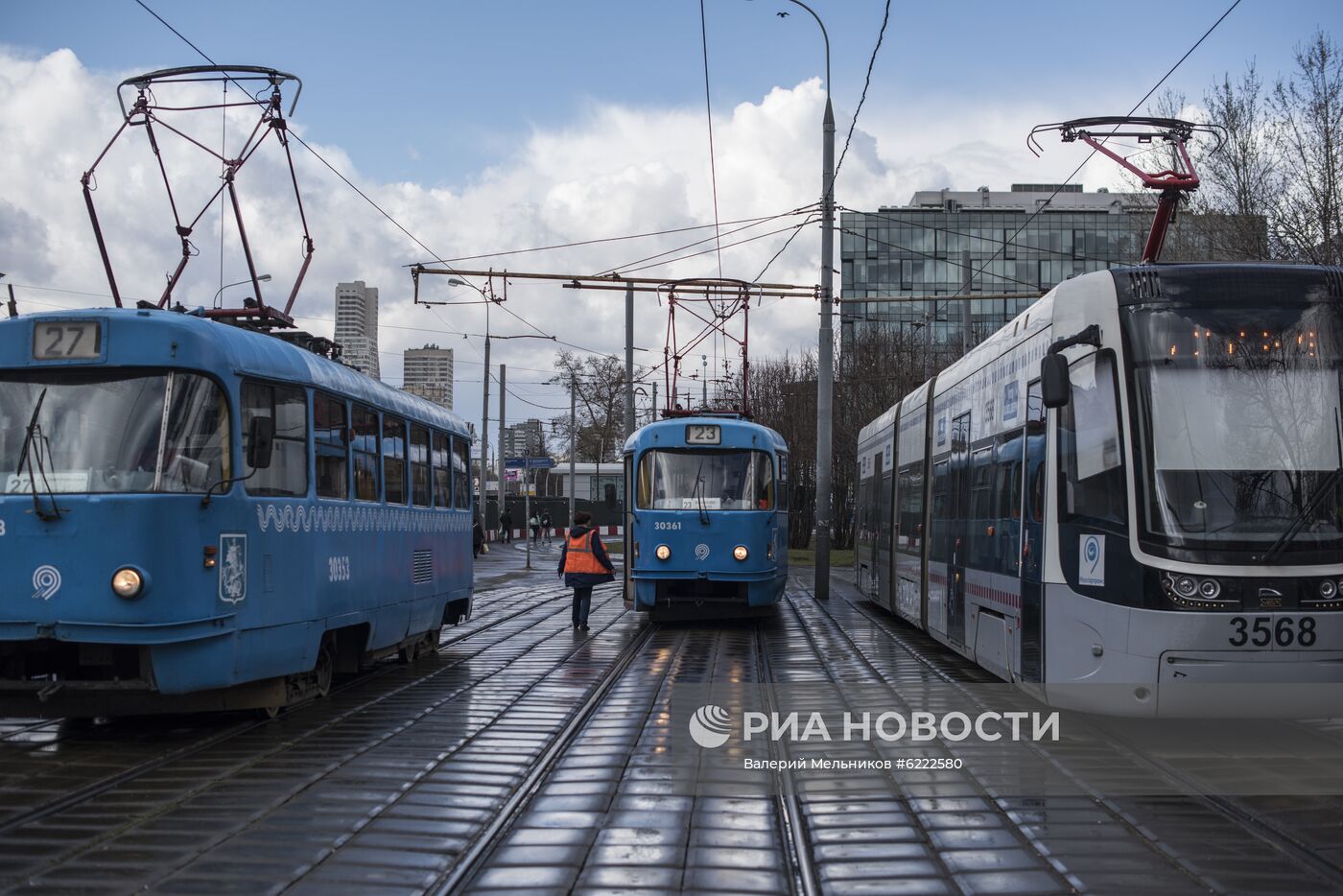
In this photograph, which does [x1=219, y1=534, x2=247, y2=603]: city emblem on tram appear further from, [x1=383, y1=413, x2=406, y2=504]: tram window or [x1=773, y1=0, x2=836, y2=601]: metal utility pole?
[x1=773, y1=0, x2=836, y2=601]: metal utility pole

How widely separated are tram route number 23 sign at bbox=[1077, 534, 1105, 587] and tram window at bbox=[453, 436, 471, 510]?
885 centimetres

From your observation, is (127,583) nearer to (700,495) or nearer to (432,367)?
(700,495)

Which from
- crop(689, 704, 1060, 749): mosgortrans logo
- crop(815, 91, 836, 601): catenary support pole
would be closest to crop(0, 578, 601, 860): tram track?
crop(689, 704, 1060, 749): mosgortrans logo

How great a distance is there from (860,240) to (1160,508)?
91880 mm

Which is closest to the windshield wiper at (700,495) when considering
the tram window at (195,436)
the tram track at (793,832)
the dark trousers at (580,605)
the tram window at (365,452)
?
the dark trousers at (580,605)

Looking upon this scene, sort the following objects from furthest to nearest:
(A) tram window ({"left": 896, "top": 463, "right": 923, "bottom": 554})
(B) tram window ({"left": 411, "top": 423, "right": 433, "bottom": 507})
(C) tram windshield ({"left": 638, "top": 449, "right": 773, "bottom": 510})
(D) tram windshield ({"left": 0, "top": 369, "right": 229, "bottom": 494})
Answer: (C) tram windshield ({"left": 638, "top": 449, "right": 773, "bottom": 510})
(A) tram window ({"left": 896, "top": 463, "right": 923, "bottom": 554})
(B) tram window ({"left": 411, "top": 423, "right": 433, "bottom": 507})
(D) tram windshield ({"left": 0, "top": 369, "right": 229, "bottom": 494})

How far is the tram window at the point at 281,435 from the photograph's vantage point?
9594 millimetres

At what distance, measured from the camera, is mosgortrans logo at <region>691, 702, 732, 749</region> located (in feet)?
31.5

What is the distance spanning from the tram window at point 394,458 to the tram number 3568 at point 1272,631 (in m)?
7.73

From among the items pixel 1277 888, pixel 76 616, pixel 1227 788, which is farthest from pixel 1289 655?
pixel 76 616

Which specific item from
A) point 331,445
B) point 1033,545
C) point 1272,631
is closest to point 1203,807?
point 1272,631

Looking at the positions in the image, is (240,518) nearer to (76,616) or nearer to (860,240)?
(76,616)

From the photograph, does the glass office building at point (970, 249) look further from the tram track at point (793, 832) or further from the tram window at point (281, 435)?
the tram track at point (793, 832)

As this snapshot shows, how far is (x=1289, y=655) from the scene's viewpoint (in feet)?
26.8
